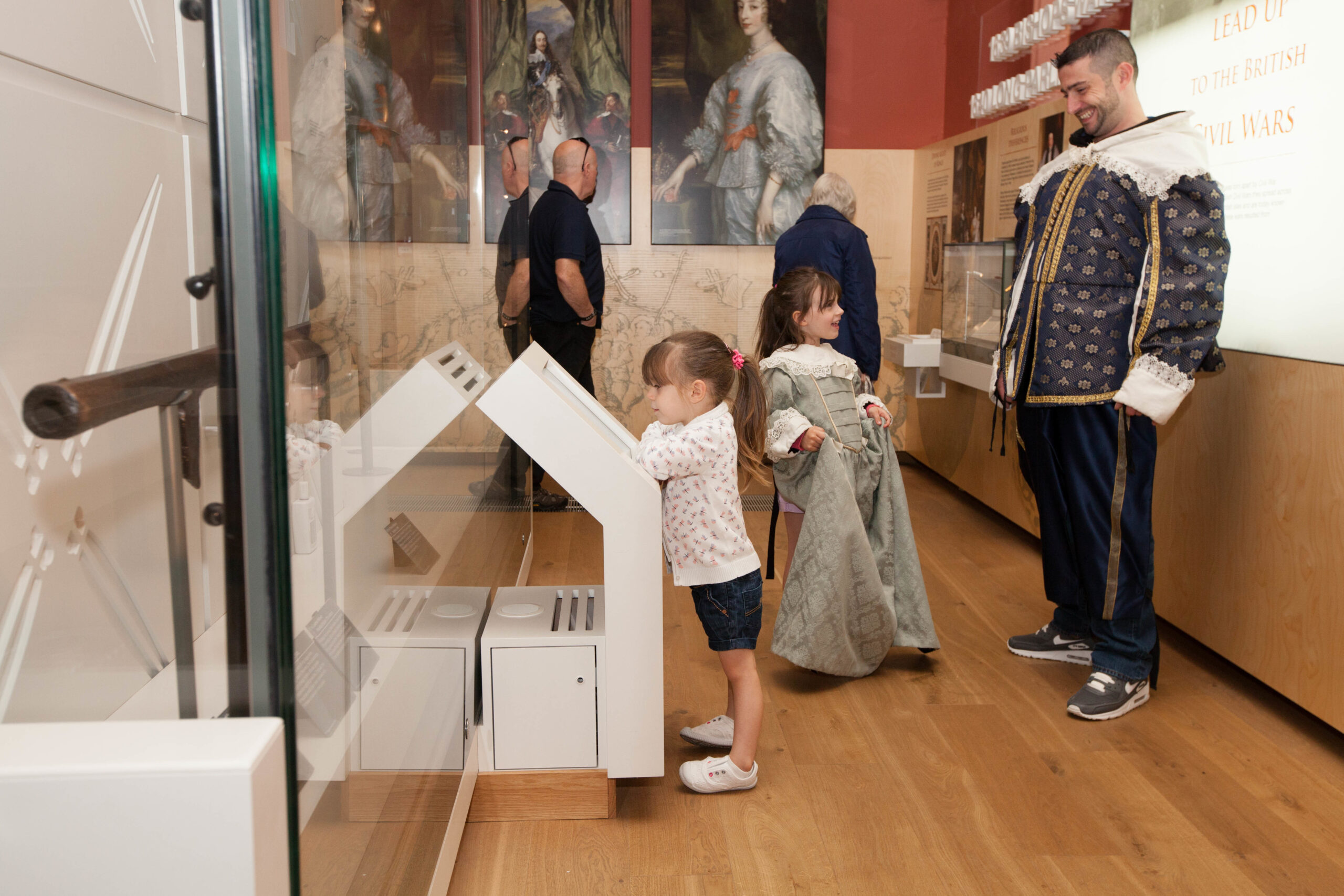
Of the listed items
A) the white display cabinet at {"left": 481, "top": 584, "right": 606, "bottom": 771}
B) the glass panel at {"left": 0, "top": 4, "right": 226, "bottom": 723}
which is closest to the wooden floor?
the white display cabinet at {"left": 481, "top": 584, "right": 606, "bottom": 771}

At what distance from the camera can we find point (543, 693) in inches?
82.1

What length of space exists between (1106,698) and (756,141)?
4.19m

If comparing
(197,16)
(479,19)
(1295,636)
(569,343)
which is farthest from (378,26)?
(569,343)

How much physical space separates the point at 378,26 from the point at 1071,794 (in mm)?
2029

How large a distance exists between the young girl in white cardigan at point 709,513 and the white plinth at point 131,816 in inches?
56.5

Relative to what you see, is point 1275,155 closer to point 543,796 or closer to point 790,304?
point 790,304

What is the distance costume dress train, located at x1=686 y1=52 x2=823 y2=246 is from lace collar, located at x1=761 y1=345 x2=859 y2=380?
3.34 metres

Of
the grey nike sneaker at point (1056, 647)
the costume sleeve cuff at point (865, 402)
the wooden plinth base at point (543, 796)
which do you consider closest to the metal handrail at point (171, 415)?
the wooden plinth base at point (543, 796)

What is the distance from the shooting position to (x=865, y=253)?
12.8 ft

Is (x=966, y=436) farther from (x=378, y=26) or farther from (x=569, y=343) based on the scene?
(x=378, y=26)

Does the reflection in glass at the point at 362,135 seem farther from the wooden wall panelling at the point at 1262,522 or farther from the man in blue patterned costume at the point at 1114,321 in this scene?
the wooden wall panelling at the point at 1262,522

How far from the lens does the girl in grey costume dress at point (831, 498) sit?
2.73 m

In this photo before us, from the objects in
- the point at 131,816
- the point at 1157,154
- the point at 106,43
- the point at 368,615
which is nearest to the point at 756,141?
the point at 1157,154

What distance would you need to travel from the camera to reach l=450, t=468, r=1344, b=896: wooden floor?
1.94 metres
